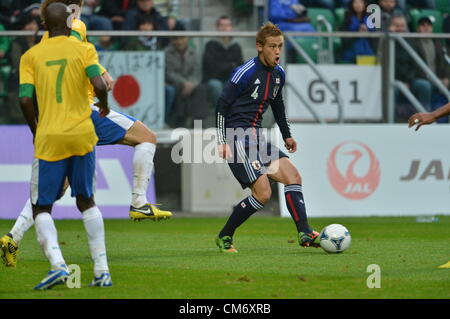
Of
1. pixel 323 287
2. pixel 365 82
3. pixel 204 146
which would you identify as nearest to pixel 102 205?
pixel 204 146

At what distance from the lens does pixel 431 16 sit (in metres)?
20.1

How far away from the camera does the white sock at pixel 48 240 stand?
7344 mm

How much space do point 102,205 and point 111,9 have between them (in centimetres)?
439

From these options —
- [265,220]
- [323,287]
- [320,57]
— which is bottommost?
[265,220]

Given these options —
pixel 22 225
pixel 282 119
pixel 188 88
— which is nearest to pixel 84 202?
pixel 22 225

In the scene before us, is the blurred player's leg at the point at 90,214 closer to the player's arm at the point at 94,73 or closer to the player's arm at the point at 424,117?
the player's arm at the point at 94,73

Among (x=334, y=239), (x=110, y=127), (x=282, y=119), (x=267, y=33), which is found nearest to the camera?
(x=110, y=127)

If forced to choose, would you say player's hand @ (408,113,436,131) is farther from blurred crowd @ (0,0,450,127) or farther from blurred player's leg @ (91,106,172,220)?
blurred crowd @ (0,0,450,127)

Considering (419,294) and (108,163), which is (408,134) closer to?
(108,163)

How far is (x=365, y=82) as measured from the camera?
699 inches

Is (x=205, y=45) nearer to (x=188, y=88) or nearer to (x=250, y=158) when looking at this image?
(x=188, y=88)

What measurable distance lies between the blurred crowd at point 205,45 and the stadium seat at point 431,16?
0.06ft

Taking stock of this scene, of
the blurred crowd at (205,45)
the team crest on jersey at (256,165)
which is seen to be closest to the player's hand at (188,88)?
the blurred crowd at (205,45)

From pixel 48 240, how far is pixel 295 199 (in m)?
3.67
